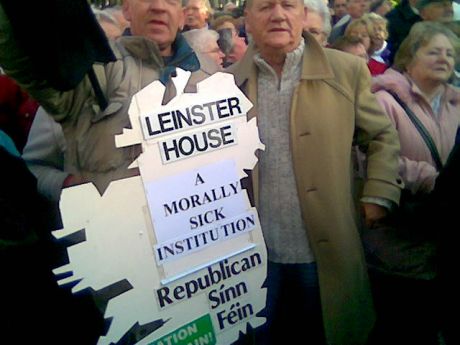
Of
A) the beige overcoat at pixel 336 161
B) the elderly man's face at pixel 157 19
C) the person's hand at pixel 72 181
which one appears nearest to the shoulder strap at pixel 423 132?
the beige overcoat at pixel 336 161

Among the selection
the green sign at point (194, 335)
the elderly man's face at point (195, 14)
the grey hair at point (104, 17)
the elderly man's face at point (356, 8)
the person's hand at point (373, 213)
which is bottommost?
the green sign at point (194, 335)

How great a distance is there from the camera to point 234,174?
6.81 ft

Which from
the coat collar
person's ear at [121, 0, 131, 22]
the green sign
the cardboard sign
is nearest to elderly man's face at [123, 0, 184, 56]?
person's ear at [121, 0, 131, 22]

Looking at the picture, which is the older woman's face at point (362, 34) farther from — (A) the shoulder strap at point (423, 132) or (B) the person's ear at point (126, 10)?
(B) the person's ear at point (126, 10)

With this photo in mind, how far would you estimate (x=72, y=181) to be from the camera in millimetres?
1720

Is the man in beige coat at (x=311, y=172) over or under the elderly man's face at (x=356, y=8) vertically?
under

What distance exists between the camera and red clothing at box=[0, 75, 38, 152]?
5.28ft

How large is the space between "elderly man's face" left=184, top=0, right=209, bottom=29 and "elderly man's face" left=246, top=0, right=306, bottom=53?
20 centimetres

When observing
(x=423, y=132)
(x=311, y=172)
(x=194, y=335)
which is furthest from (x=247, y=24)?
(x=194, y=335)

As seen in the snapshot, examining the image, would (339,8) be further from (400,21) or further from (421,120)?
(421,120)

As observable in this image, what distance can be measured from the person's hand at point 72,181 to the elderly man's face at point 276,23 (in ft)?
2.78

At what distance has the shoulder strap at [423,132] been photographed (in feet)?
7.84

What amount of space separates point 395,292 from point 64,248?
1.56 m

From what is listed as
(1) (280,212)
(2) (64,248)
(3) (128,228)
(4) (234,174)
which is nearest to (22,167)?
(2) (64,248)
